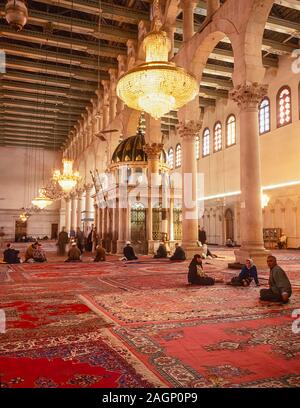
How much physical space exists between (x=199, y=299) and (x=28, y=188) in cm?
2604

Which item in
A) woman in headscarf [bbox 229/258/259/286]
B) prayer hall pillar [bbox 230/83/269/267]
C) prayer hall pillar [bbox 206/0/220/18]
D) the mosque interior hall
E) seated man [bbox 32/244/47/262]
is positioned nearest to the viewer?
the mosque interior hall

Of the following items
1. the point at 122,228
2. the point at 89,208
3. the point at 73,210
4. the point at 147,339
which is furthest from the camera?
the point at 73,210

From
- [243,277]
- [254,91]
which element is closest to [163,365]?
[243,277]

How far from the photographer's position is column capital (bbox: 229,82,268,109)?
297 inches

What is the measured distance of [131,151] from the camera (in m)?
14.2

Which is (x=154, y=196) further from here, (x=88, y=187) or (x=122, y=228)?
(x=88, y=187)

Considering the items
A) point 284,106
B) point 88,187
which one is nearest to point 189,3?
point 284,106

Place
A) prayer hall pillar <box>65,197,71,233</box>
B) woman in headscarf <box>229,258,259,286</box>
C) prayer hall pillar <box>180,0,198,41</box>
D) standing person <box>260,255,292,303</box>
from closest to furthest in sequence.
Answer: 1. standing person <box>260,255,292,303</box>
2. woman in headscarf <box>229,258,259,286</box>
3. prayer hall pillar <box>180,0,198,41</box>
4. prayer hall pillar <box>65,197,71,233</box>

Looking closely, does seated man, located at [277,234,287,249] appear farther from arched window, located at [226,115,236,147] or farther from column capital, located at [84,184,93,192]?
column capital, located at [84,184,93,192]

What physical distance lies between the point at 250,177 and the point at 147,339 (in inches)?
212

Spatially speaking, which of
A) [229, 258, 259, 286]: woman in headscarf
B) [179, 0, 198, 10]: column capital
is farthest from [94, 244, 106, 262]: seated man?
[179, 0, 198, 10]: column capital

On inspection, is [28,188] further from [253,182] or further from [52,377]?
[52,377]

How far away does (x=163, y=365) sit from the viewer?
2268 millimetres

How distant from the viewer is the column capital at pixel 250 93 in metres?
7.54
